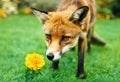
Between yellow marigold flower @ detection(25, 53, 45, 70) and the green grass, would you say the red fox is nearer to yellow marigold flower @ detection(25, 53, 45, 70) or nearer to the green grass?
yellow marigold flower @ detection(25, 53, 45, 70)

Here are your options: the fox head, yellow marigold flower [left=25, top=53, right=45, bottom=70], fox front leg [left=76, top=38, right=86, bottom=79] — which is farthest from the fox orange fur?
fox front leg [left=76, top=38, right=86, bottom=79]

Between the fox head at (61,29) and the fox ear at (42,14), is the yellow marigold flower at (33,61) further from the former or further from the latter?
the fox ear at (42,14)

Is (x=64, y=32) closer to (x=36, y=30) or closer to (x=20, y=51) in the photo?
(x=20, y=51)

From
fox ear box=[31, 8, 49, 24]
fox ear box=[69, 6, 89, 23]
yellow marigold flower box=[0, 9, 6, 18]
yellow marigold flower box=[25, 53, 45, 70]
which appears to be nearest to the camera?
yellow marigold flower box=[25, 53, 45, 70]

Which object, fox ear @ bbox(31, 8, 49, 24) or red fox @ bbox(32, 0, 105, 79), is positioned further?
fox ear @ bbox(31, 8, 49, 24)

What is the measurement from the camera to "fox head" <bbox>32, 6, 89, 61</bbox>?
251 inches

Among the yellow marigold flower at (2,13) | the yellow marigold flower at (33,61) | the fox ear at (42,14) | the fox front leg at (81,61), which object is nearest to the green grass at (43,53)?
the fox front leg at (81,61)

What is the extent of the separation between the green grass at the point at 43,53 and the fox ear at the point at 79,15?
1.12m

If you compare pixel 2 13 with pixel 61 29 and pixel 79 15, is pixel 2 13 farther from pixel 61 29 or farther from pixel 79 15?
pixel 61 29

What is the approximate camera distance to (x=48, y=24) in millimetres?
6637

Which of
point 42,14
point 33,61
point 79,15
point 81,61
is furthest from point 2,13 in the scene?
point 33,61

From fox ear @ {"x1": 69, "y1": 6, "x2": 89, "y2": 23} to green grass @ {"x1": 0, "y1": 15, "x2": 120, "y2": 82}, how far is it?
1123mm

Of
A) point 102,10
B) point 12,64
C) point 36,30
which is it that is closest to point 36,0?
point 102,10

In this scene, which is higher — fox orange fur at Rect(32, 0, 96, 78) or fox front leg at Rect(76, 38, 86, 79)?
fox orange fur at Rect(32, 0, 96, 78)
